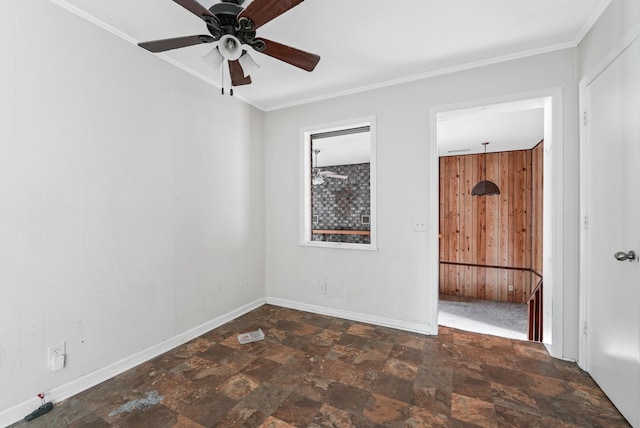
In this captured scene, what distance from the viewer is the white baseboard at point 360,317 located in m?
2.80

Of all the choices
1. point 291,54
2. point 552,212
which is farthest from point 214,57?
point 552,212

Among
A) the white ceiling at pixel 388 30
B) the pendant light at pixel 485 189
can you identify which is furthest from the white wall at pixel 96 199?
the pendant light at pixel 485 189

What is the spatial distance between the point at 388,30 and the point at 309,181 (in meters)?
1.83

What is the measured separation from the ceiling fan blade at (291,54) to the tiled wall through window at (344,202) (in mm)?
4939

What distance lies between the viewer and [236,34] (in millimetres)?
1588

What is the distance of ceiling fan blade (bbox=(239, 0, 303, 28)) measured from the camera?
134 centimetres

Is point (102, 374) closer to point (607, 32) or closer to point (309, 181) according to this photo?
point (309, 181)

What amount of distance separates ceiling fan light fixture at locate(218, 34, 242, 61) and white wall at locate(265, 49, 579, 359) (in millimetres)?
1708

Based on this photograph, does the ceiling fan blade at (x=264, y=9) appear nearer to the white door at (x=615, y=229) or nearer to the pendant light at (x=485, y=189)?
the white door at (x=615, y=229)

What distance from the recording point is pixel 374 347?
2.52 metres

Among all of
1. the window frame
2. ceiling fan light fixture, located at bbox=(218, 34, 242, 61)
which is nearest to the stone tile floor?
the window frame

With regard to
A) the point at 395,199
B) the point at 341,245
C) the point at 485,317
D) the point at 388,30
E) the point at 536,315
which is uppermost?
the point at 388,30

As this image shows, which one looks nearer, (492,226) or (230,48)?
(230,48)

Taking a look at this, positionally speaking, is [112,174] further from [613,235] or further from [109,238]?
[613,235]
